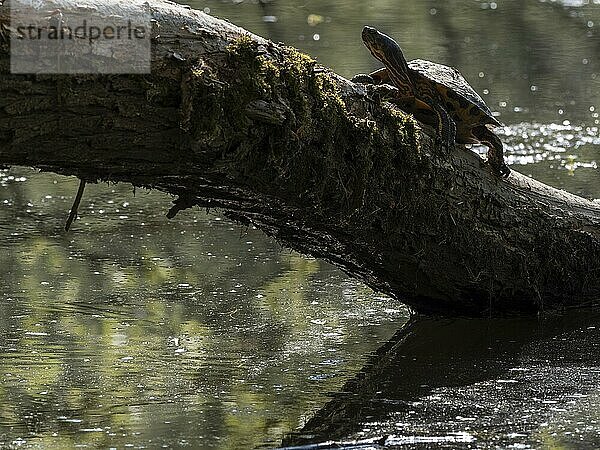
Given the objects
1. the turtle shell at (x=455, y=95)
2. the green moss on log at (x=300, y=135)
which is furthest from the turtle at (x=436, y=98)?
the green moss on log at (x=300, y=135)

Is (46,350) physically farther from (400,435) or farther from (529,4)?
(529,4)

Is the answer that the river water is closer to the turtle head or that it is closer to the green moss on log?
the green moss on log

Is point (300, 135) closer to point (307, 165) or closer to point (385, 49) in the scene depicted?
point (307, 165)

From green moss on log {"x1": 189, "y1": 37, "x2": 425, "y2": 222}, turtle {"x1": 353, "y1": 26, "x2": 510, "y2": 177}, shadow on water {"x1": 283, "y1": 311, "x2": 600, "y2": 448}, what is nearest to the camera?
shadow on water {"x1": 283, "y1": 311, "x2": 600, "y2": 448}

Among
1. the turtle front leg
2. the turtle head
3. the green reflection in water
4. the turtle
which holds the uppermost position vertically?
the turtle head

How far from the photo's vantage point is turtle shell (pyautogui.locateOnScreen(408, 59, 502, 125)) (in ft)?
15.3

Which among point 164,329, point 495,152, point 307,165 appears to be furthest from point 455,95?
point 164,329

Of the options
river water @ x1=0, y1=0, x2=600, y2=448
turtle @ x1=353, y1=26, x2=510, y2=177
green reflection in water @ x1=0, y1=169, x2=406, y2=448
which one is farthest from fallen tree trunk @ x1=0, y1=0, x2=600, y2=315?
green reflection in water @ x1=0, y1=169, x2=406, y2=448

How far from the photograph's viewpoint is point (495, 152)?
15.2ft

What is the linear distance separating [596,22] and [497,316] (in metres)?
11.6

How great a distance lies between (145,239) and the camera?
6164mm

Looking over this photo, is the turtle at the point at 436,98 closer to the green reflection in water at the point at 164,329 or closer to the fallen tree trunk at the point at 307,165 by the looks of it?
the fallen tree trunk at the point at 307,165

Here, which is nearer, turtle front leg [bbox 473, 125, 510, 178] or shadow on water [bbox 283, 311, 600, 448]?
shadow on water [bbox 283, 311, 600, 448]

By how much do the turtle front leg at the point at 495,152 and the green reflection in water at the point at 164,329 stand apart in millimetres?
859
